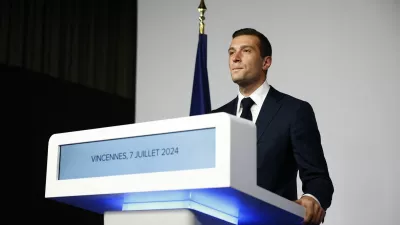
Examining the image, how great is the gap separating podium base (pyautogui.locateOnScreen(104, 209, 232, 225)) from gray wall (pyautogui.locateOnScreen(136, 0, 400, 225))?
1.90m

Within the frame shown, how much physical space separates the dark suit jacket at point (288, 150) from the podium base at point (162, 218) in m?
0.45

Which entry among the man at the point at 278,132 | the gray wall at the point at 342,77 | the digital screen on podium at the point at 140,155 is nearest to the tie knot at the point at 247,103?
the man at the point at 278,132

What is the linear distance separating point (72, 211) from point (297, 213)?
8.65 feet

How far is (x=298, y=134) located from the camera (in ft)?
5.99

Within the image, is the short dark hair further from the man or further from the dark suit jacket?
the dark suit jacket

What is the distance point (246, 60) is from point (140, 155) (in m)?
0.80

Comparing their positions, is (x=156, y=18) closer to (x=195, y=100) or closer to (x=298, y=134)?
(x=195, y=100)

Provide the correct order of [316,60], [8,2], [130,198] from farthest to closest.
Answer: [8,2], [316,60], [130,198]

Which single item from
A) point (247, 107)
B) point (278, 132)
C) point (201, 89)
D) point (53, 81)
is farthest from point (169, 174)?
point (53, 81)

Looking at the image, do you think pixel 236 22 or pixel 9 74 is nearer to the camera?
pixel 9 74

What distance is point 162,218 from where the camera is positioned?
1268mm

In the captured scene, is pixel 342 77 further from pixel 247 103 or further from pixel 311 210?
pixel 311 210

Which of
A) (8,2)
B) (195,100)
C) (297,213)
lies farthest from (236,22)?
(297,213)

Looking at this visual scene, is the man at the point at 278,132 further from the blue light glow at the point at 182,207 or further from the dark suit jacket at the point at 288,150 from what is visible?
the blue light glow at the point at 182,207
